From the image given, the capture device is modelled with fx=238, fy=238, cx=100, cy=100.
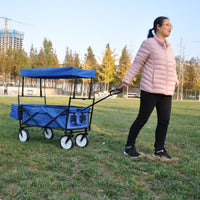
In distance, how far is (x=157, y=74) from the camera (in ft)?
11.7

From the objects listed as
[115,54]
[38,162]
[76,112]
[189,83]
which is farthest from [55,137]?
[189,83]

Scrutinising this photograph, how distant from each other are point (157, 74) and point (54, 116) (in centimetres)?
207

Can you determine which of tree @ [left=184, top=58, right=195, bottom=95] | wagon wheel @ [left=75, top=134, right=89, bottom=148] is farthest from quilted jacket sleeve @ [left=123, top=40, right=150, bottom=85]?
tree @ [left=184, top=58, right=195, bottom=95]

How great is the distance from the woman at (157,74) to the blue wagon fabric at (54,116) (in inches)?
45.0

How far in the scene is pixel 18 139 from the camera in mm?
5051

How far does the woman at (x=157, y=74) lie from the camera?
356 centimetres

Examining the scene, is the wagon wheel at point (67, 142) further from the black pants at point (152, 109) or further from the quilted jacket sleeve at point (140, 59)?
the quilted jacket sleeve at point (140, 59)

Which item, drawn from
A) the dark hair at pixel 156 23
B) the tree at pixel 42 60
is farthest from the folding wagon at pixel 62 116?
the tree at pixel 42 60

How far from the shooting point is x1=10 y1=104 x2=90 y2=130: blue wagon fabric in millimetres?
4371

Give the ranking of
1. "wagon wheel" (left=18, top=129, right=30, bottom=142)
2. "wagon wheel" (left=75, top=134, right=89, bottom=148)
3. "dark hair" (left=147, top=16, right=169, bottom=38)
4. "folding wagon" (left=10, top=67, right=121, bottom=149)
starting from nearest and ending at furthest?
"dark hair" (left=147, top=16, right=169, bottom=38), "folding wagon" (left=10, top=67, right=121, bottom=149), "wagon wheel" (left=75, top=134, right=89, bottom=148), "wagon wheel" (left=18, top=129, right=30, bottom=142)

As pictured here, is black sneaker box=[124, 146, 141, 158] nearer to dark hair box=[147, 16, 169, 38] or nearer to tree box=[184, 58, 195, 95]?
dark hair box=[147, 16, 169, 38]

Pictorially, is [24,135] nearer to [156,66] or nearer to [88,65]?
Result: [156,66]

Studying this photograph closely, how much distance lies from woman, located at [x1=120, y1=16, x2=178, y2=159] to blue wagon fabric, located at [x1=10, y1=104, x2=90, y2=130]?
1.14 meters

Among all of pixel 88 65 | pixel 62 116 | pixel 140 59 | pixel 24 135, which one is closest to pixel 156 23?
pixel 140 59
